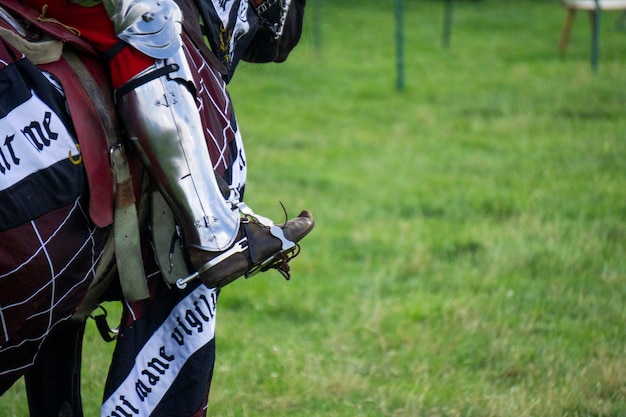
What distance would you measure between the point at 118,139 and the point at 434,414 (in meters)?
1.80

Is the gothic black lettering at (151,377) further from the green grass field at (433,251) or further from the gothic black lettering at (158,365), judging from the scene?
the green grass field at (433,251)

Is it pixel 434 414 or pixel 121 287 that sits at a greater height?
pixel 121 287

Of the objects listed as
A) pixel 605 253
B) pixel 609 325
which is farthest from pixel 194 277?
pixel 605 253

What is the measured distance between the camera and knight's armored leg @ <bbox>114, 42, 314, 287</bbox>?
2.20 m

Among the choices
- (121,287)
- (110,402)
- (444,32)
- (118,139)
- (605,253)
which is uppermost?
(118,139)

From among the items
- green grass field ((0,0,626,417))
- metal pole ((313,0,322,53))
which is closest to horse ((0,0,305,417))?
green grass field ((0,0,626,417))

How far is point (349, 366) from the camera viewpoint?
394cm

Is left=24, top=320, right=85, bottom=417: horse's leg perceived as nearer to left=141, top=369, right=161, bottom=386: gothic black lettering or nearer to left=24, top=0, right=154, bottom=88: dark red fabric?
left=141, top=369, right=161, bottom=386: gothic black lettering

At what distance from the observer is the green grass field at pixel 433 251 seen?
370cm

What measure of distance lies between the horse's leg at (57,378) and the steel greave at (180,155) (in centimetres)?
80

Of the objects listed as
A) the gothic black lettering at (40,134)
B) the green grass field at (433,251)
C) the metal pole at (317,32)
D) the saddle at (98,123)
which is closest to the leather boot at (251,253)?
the saddle at (98,123)

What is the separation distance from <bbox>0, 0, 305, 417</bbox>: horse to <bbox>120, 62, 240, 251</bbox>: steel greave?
0.28ft

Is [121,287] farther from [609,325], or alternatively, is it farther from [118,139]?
[609,325]

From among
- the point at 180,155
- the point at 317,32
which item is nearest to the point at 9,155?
the point at 180,155
